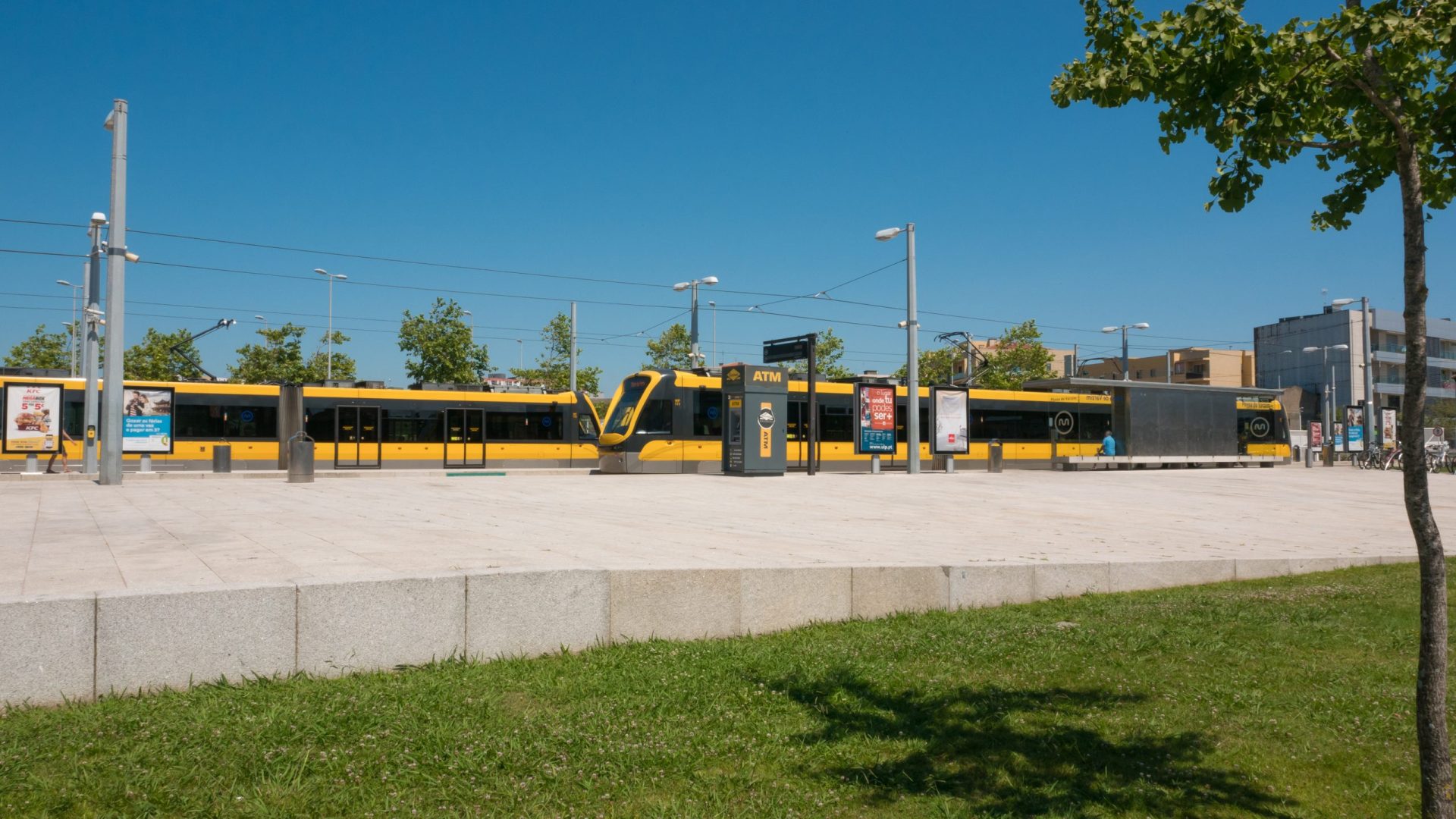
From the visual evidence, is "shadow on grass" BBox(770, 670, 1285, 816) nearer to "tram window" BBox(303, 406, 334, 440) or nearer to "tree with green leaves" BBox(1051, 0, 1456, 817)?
"tree with green leaves" BBox(1051, 0, 1456, 817)

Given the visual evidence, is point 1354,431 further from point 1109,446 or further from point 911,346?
point 911,346

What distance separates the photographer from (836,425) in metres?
29.9

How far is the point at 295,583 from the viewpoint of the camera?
221 inches

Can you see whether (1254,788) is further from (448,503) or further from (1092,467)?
(1092,467)

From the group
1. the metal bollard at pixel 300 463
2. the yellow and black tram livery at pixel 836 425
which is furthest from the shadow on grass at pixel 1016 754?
the yellow and black tram livery at pixel 836 425

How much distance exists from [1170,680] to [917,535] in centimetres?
551

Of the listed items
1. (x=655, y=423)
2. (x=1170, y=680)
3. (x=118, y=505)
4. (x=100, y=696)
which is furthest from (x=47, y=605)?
(x=655, y=423)

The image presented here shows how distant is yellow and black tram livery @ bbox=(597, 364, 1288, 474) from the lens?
1042 inches

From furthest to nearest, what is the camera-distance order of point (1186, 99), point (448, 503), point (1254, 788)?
1. point (448, 503)
2. point (1254, 788)
3. point (1186, 99)

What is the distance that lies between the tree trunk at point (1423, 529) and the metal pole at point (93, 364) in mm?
24654

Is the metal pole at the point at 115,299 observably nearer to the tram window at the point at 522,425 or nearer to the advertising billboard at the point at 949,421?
the tram window at the point at 522,425

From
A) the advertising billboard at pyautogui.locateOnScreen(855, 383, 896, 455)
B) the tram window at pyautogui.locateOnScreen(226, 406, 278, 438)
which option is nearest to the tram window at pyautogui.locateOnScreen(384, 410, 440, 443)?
the tram window at pyautogui.locateOnScreen(226, 406, 278, 438)

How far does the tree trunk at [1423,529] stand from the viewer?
133 inches

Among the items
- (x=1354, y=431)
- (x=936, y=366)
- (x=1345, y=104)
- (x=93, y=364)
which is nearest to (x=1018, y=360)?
(x=936, y=366)
